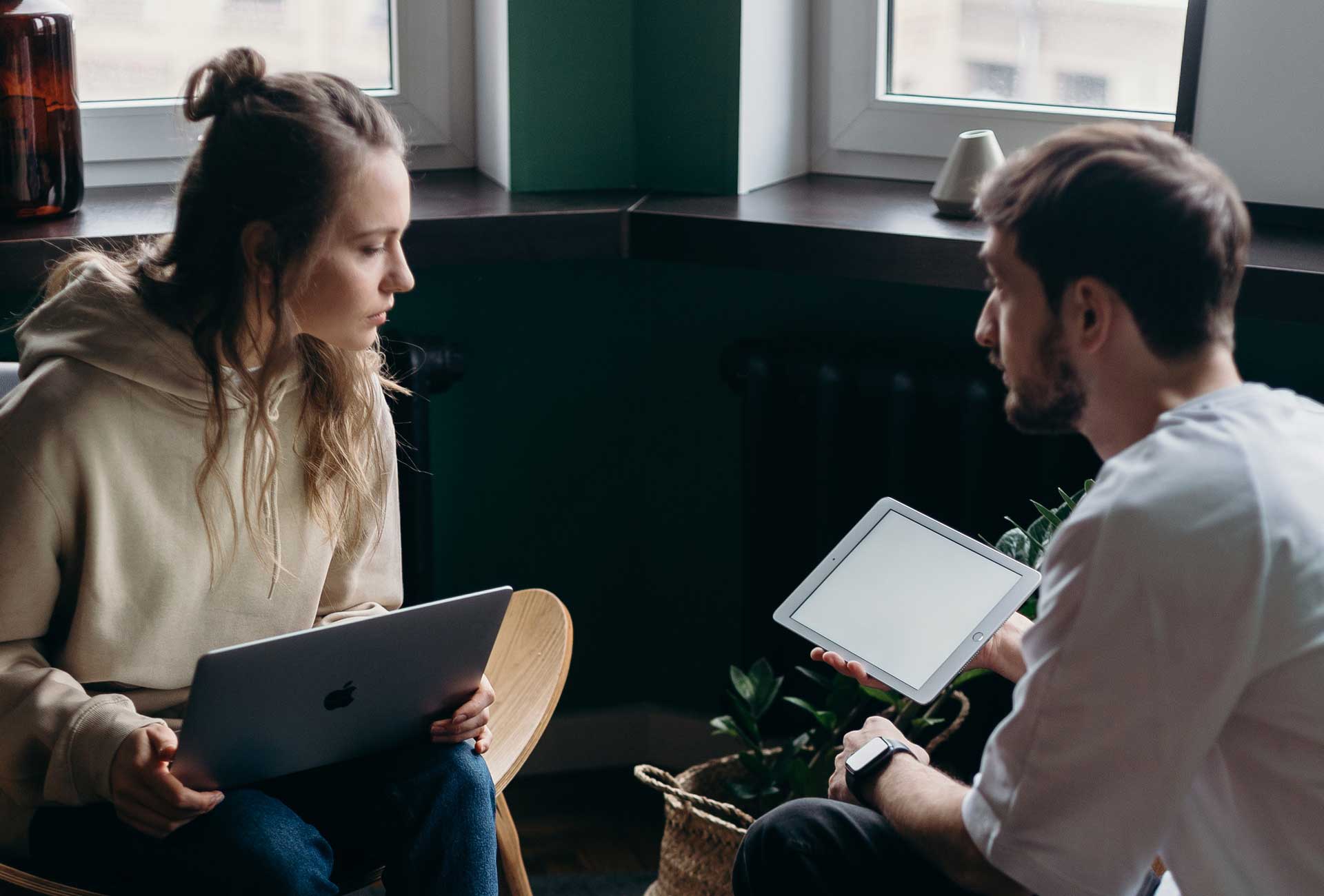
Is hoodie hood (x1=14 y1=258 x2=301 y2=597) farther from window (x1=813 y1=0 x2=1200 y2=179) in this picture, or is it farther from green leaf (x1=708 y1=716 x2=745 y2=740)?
window (x1=813 y1=0 x2=1200 y2=179)

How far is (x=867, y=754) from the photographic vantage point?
3.86 feet

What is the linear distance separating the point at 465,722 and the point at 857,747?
1.24 ft

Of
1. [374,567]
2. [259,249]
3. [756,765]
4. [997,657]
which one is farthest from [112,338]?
[756,765]

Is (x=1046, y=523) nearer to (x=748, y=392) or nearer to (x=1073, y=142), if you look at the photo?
(x=748, y=392)

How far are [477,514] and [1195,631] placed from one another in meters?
1.44

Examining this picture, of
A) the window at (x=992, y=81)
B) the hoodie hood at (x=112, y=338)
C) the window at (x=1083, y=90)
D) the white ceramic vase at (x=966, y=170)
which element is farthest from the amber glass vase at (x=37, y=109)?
the window at (x=1083, y=90)

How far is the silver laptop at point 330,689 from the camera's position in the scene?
1131 mm

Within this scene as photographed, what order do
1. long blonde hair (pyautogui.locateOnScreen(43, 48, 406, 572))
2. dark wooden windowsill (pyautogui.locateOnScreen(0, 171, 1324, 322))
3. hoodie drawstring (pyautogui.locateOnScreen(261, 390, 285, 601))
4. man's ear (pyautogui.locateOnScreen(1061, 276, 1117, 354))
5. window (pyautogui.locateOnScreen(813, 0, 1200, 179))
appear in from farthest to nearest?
1. window (pyautogui.locateOnScreen(813, 0, 1200, 179))
2. dark wooden windowsill (pyautogui.locateOnScreen(0, 171, 1324, 322))
3. hoodie drawstring (pyautogui.locateOnScreen(261, 390, 285, 601))
4. long blonde hair (pyautogui.locateOnScreen(43, 48, 406, 572))
5. man's ear (pyautogui.locateOnScreen(1061, 276, 1117, 354))

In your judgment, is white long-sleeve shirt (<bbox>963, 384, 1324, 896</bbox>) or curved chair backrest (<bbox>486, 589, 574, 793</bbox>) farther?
curved chair backrest (<bbox>486, 589, 574, 793</bbox>)

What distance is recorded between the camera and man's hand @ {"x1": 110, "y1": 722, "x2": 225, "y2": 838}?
1188 mm

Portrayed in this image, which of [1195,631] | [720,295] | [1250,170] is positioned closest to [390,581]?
[720,295]

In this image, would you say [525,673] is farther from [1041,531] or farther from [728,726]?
[1041,531]

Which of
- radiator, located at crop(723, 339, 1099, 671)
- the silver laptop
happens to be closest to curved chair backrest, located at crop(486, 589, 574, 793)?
the silver laptop

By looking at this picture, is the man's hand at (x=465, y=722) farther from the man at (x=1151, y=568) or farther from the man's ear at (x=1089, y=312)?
the man's ear at (x=1089, y=312)
